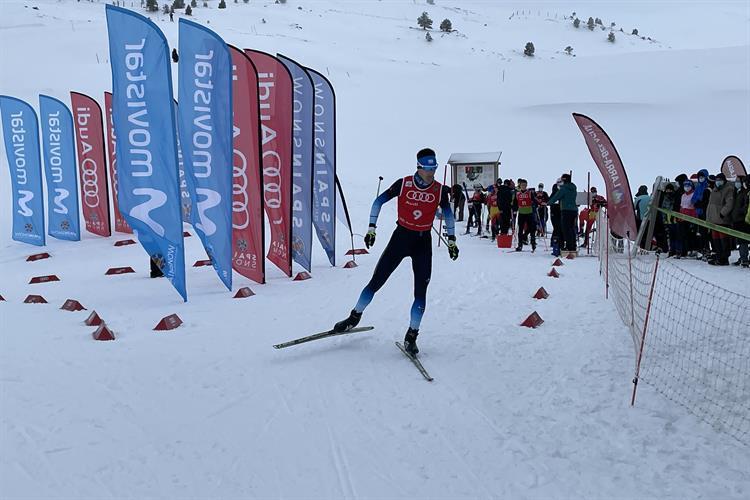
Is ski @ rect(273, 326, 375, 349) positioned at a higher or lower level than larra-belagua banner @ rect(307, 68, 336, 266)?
lower

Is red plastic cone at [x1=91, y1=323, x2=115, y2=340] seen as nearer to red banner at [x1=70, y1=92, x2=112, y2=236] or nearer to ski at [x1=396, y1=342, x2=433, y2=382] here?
ski at [x1=396, y1=342, x2=433, y2=382]

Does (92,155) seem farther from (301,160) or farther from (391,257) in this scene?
(391,257)

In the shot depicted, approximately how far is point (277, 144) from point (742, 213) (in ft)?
27.5

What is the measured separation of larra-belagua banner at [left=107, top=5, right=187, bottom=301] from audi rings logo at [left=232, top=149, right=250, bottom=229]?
55.8 inches

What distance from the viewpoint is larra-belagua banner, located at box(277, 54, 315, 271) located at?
1030 cm

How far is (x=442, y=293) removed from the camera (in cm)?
888

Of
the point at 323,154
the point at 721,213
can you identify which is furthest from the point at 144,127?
the point at 721,213

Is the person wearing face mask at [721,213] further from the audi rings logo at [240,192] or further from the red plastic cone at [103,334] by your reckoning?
the red plastic cone at [103,334]

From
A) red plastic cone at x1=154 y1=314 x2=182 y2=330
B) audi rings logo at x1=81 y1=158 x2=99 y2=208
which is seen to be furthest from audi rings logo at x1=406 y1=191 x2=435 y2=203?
audi rings logo at x1=81 y1=158 x2=99 y2=208

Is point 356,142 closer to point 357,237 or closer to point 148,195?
point 357,237

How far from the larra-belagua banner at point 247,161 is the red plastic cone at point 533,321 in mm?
4616

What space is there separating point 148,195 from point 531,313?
18.1 feet

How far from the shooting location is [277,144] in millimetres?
10156

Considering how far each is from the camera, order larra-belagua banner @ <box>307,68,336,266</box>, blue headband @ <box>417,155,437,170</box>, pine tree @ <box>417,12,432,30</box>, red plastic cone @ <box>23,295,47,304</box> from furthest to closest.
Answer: pine tree @ <box>417,12,432,30</box>
larra-belagua banner @ <box>307,68,336,266</box>
red plastic cone @ <box>23,295,47,304</box>
blue headband @ <box>417,155,437,170</box>
